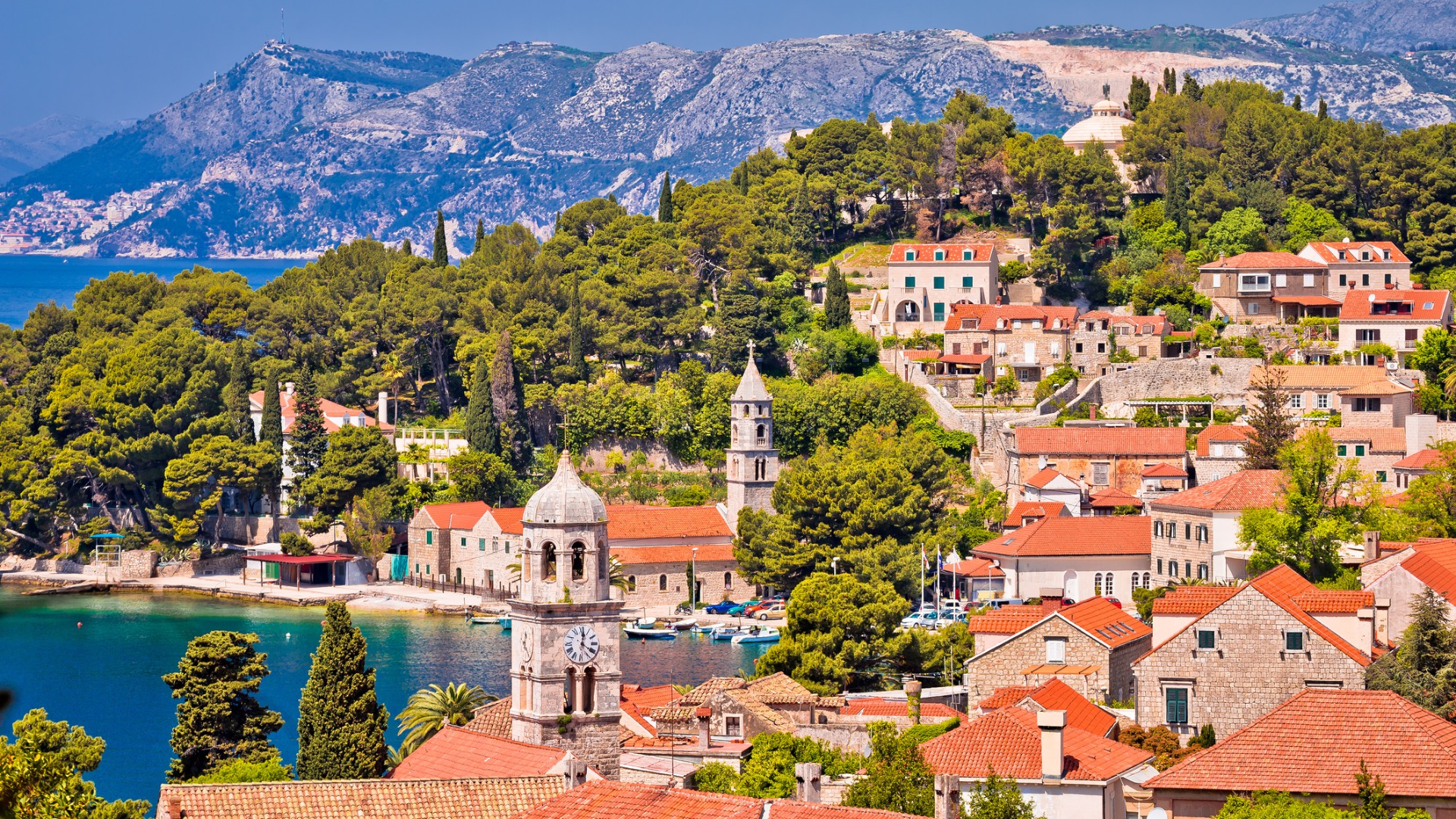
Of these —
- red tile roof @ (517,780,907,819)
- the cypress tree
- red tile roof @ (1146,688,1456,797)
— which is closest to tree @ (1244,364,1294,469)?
red tile roof @ (1146,688,1456,797)

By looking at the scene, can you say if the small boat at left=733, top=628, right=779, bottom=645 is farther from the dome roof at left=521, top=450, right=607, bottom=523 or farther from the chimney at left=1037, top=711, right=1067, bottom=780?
the chimney at left=1037, top=711, right=1067, bottom=780

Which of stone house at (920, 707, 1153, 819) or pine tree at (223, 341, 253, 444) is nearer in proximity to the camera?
stone house at (920, 707, 1153, 819)

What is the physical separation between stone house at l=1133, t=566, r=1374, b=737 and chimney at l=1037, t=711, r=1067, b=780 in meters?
10.7

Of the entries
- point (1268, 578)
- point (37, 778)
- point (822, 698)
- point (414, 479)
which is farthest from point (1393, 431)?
point (37, 778)

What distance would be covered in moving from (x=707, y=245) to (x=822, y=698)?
184 feet

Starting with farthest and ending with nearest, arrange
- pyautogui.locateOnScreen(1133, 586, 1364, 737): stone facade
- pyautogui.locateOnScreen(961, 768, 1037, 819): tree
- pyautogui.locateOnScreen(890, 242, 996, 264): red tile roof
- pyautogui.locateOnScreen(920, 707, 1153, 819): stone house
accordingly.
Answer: pyautogui.locateOnScreen(890, 242, 996, 264): red tile roof < pyautogui.locateOnScreen(1133, 586, 1364, 737): stone facade < pyautogui.locateOnScreen(920, 707, 1153, 819): stone house < pyautogui.locateOnScreen(961, 768, 1037, 819): tree

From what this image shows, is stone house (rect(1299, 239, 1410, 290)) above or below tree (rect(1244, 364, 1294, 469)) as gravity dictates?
above

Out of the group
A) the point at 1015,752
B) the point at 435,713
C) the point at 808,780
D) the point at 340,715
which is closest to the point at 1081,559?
the point at 435,713

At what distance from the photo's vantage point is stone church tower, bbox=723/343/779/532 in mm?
84875

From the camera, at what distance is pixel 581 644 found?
127ft

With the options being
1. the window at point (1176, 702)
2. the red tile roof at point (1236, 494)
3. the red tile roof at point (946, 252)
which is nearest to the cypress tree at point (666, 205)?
the red tile roof at point (946, 252)

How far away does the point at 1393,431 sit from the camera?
7312cm

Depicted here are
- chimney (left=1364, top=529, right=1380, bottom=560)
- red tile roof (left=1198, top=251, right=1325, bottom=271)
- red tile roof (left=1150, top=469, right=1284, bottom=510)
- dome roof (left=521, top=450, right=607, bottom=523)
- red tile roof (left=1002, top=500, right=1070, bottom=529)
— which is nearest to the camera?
dome roof (left=521, top=450, right=607, bottom=523)

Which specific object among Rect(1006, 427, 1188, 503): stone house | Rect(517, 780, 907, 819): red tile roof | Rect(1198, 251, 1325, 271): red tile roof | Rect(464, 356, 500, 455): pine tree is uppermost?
Rect(1198, 251, 1325, 271): red tile roof
